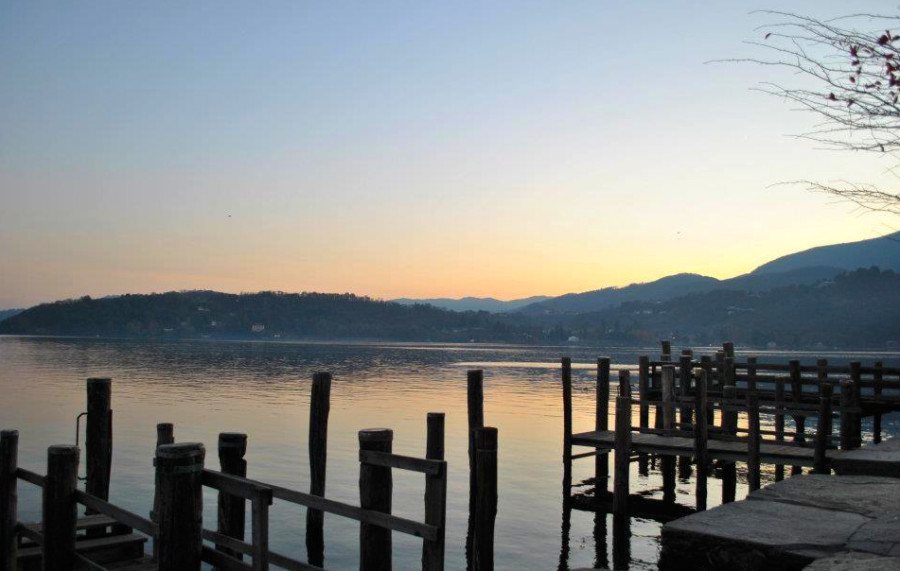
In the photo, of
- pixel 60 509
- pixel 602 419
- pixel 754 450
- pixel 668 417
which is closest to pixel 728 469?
pixel 668 417

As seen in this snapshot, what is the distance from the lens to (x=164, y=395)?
189ft

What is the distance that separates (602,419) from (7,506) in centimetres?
1680

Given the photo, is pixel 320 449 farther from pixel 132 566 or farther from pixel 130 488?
pixel 130 488

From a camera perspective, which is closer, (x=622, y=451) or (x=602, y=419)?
(x=622, y=451)

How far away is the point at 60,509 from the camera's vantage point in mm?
9625

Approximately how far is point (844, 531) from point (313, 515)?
43.1ft

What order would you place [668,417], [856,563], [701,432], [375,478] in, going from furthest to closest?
1. [668,417]
2. [701,432]
3. [375,478]
4. [856,563]

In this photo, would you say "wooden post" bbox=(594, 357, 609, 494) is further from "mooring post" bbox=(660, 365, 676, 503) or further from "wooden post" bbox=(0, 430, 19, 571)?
"wooden post" bbox=(0, 430, 19, 571)

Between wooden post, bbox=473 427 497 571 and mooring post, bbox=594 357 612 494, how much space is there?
1194 centimetres

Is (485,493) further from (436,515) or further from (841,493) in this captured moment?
(841,493)

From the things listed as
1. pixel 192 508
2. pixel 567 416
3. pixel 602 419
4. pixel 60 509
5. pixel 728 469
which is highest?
pixel 192 508

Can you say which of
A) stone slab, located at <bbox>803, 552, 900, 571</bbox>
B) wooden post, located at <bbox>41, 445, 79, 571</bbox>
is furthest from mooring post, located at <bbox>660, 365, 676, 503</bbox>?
wooden post, located at <bbox>41, 445, 79, 571</bbox>

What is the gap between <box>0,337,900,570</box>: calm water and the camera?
1917 centimetres

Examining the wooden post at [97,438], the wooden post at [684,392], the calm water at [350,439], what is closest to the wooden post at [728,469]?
the wooden post at [684,392]
